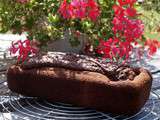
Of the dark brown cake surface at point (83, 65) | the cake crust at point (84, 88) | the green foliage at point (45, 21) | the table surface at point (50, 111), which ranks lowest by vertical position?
the table surface at point (50, 111)

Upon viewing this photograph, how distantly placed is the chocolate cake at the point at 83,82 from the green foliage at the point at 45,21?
24.9 inches

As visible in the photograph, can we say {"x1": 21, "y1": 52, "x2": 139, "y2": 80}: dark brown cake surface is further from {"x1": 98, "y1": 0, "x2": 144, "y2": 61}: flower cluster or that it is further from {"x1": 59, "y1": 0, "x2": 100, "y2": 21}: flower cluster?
{"x1": 59, "y1": 0, "x2": 100, "y2": 21}: flower cluster

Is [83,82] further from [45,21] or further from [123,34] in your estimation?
[45,21]

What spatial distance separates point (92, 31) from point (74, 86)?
0.98m

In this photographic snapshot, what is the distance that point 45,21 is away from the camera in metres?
3.53

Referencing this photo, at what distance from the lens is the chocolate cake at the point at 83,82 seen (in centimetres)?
223

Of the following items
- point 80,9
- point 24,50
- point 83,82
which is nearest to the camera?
point 83,82

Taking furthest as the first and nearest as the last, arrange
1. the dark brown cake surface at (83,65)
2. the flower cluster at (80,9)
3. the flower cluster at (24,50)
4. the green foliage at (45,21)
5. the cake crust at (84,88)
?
the green foliage at (45,21), the flower cluster at (24,50), the flower cluster at (80,9), the dark brown cake surface at (83,65), the cake crust at (84,88)

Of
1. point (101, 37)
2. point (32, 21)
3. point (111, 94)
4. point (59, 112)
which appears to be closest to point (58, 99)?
point (59, 112)

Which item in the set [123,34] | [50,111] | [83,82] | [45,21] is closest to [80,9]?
[123,34]

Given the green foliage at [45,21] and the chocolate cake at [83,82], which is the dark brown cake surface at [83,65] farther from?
the green foliage at [45,21]

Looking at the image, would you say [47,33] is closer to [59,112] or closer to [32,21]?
[32,21]

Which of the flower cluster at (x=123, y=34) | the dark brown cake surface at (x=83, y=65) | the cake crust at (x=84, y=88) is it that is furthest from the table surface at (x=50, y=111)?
the flower cluster at (x=123, y=34)

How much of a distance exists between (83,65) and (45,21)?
1.24 meters
